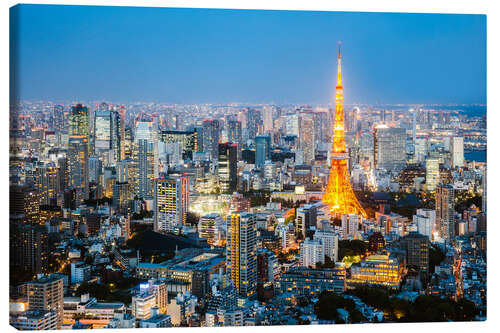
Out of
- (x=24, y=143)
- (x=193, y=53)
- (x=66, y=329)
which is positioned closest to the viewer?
(x=66, y=329)

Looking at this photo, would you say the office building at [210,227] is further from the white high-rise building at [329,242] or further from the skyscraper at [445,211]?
the skyscraper at [445,211]

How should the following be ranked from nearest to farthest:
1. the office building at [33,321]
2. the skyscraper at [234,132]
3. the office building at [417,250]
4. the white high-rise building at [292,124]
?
1. the office building at [33,321]
2. the office building at [417,250]
3. the white high-rise building at [292,124]
4. the skyscraper at [234,132]

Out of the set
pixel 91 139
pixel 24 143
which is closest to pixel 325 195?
pixel 91 139

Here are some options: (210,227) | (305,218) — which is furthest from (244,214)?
(305,218)

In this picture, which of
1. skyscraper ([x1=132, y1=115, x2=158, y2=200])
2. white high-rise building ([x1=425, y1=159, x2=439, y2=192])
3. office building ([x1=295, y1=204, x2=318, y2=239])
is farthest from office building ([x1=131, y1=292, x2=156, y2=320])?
white high-rise building ([x1=425, y1=159, x2=439, y2=192])

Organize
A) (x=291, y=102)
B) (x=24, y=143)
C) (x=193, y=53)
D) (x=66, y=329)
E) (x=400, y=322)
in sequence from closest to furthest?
(x=66, y=329) → (x=400, y=322) → (x=24, y=143) → (x=193, y=53) → (x=291, y=102)

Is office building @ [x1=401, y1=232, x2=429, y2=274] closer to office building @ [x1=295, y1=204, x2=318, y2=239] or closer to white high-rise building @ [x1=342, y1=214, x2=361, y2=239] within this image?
white high-rise building @ [x1=342, y1=214, x2=361, y2=239]

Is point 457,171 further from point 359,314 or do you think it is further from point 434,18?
point 359,314

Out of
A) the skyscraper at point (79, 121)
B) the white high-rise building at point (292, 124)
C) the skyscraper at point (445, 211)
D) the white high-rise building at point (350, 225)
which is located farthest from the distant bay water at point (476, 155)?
the skyscraper at point (79, 121)
